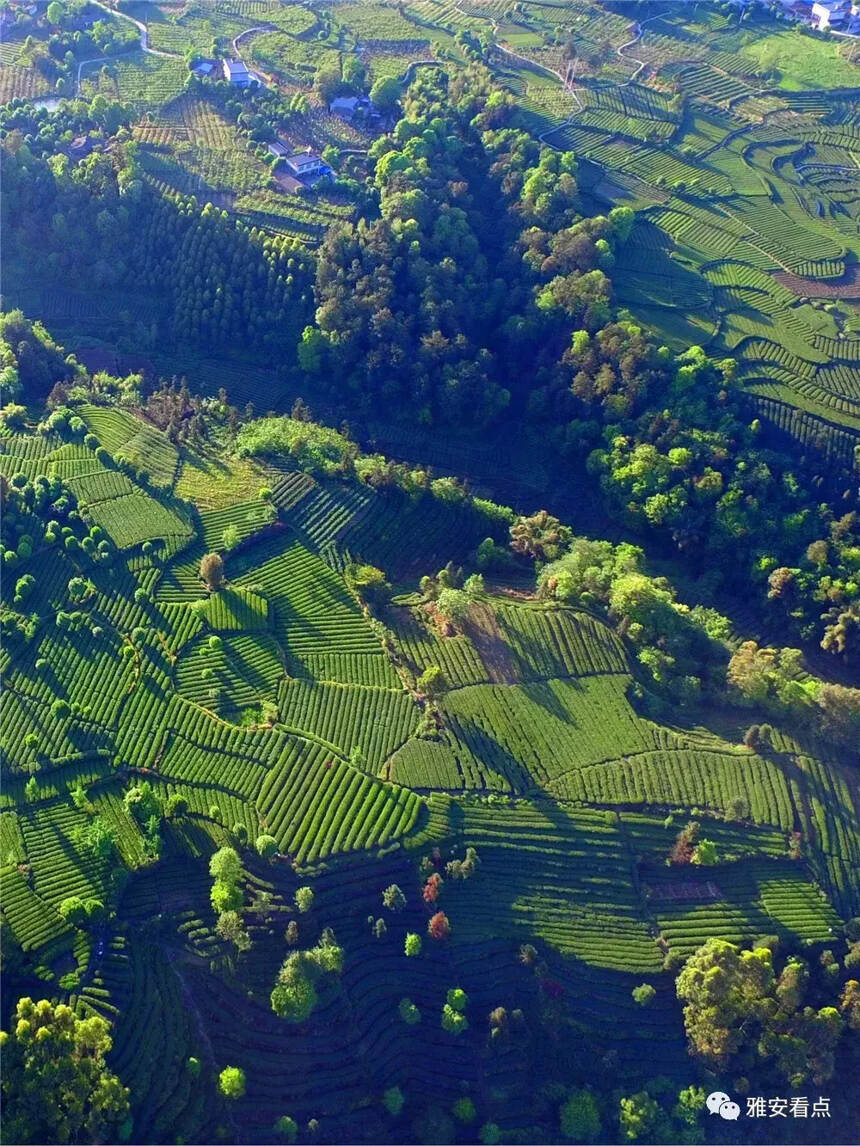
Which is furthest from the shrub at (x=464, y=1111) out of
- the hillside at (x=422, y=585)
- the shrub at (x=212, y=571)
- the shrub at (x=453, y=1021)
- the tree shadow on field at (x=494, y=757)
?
the shrub at (x=212, y=571)

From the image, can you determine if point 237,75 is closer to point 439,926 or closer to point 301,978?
point 439,926

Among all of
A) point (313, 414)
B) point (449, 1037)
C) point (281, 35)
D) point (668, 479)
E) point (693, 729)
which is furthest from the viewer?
point (281, 35)

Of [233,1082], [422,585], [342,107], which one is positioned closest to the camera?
[233,1082]

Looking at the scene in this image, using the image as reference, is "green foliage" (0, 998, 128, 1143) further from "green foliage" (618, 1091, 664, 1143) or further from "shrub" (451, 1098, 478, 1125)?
"green foliage" (618, 1091, 664, 1143)

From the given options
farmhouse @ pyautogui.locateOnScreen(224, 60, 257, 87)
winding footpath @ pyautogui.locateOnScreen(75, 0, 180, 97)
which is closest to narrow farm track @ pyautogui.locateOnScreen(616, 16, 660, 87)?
farmhouse @ pyautogui.locateOnScreen(224, 60, 257, 87)

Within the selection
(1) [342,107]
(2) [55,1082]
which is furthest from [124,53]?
(2) [55,1082]

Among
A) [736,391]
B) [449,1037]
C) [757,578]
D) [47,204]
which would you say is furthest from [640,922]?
[47,204]

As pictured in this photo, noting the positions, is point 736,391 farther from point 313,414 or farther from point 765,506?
point 313,414
